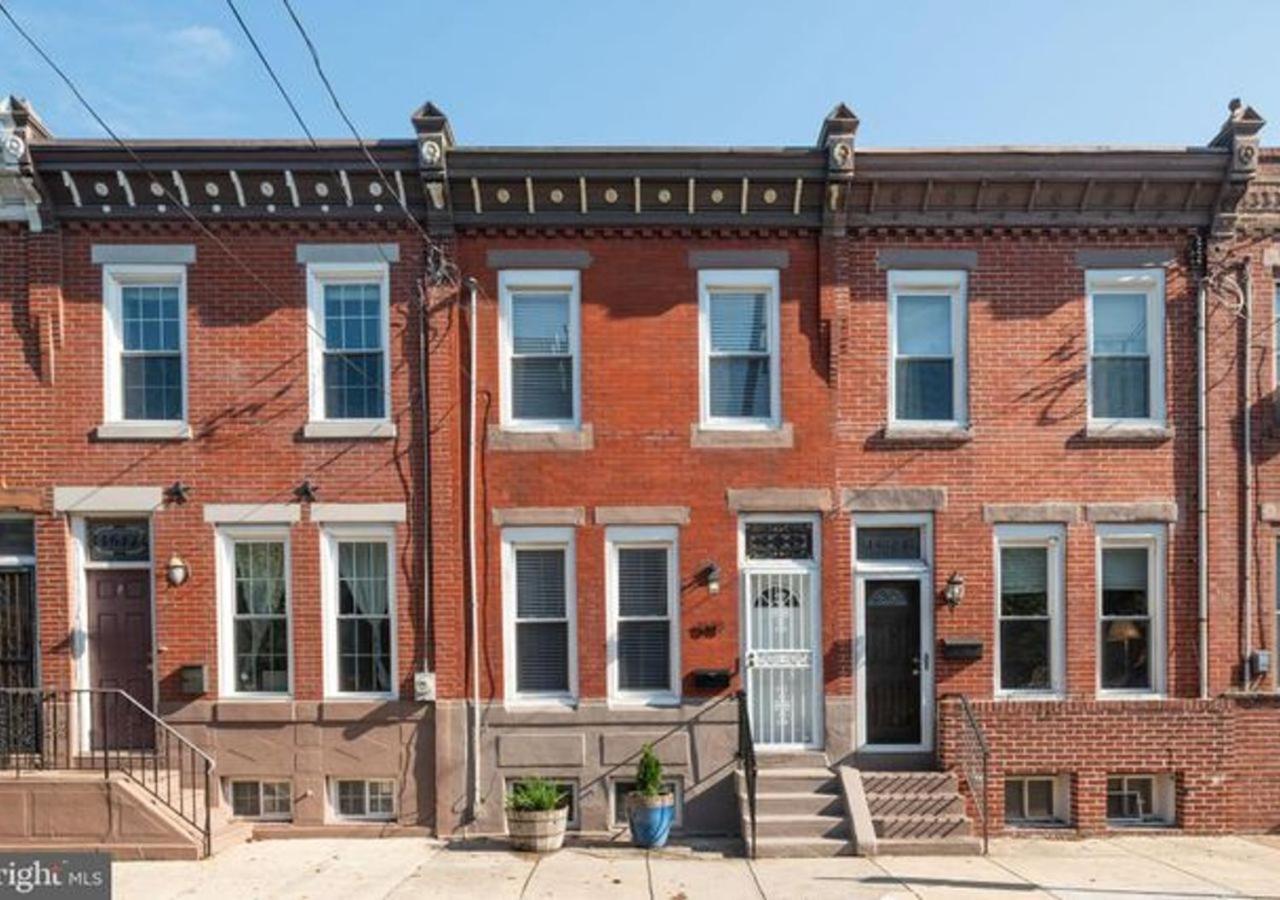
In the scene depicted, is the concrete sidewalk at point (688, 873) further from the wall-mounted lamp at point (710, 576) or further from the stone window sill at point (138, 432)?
the stone window sill at point (138, 432)

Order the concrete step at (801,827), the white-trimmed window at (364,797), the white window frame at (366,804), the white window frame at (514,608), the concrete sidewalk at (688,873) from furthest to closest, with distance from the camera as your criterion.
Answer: the white window frame at (514,608)
the white-trimmed window at (364,797)
the white window frame at (366,804)
the concrete step at (801,827)
the concrete sidewalk at (688,873)

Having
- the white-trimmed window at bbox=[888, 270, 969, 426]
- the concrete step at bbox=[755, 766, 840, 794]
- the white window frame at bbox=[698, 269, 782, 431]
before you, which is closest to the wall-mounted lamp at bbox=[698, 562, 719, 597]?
the white window frame at bbox=[698, 269, 782, 431]

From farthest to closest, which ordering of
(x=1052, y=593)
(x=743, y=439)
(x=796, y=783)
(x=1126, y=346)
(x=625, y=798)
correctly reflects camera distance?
(x=1126, y=346), (x=1052, y=593), (x=743, y=439), (x=625, y=798), (x=796, y=783)

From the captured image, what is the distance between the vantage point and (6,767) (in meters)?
9.17

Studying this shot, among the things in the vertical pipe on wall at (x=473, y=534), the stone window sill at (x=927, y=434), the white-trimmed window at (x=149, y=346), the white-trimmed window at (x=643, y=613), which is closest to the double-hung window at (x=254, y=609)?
the white-trimmed window at (x=149, y=346)

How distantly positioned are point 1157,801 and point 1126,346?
212 inches

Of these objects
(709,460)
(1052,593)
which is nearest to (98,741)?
(709,460)

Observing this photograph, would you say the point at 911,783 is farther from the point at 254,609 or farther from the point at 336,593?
the point at 254,609

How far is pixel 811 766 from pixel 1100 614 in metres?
3.90

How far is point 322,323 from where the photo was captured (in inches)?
391

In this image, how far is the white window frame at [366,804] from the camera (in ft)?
31.3

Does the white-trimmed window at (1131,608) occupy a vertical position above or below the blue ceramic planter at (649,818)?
above

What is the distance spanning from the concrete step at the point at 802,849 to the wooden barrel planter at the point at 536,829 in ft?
7.08

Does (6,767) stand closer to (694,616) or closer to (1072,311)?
(694,616)
